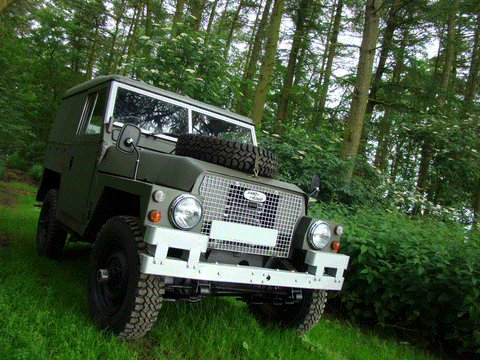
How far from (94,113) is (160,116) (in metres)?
0.73

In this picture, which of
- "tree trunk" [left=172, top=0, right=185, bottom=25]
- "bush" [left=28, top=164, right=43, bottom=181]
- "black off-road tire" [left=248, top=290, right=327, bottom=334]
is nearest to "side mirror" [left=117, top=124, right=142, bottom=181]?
"black off-road tire" [left=248, top=290, right=327, bottom=334]

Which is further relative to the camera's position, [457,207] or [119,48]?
[119,48]

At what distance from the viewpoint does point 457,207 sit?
9352 millimetres

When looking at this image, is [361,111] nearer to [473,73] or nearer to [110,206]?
[110,206]

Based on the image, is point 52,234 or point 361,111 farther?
point 361,111

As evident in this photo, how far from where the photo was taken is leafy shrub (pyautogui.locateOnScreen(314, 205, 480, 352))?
326 cm

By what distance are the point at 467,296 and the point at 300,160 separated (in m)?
5.22

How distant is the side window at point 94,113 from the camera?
11.8 feet

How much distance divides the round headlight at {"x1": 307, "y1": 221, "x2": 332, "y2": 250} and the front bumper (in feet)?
0.44

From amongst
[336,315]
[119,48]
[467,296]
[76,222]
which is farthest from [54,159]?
[119,48]

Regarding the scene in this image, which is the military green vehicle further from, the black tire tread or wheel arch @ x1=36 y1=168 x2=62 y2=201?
wheel arch @ x1=36 y1=168 x2=62 y2=201

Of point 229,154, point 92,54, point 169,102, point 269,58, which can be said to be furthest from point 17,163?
point 229,154

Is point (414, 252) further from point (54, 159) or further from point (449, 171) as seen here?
point (449, 171)

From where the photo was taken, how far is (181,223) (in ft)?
7.44
